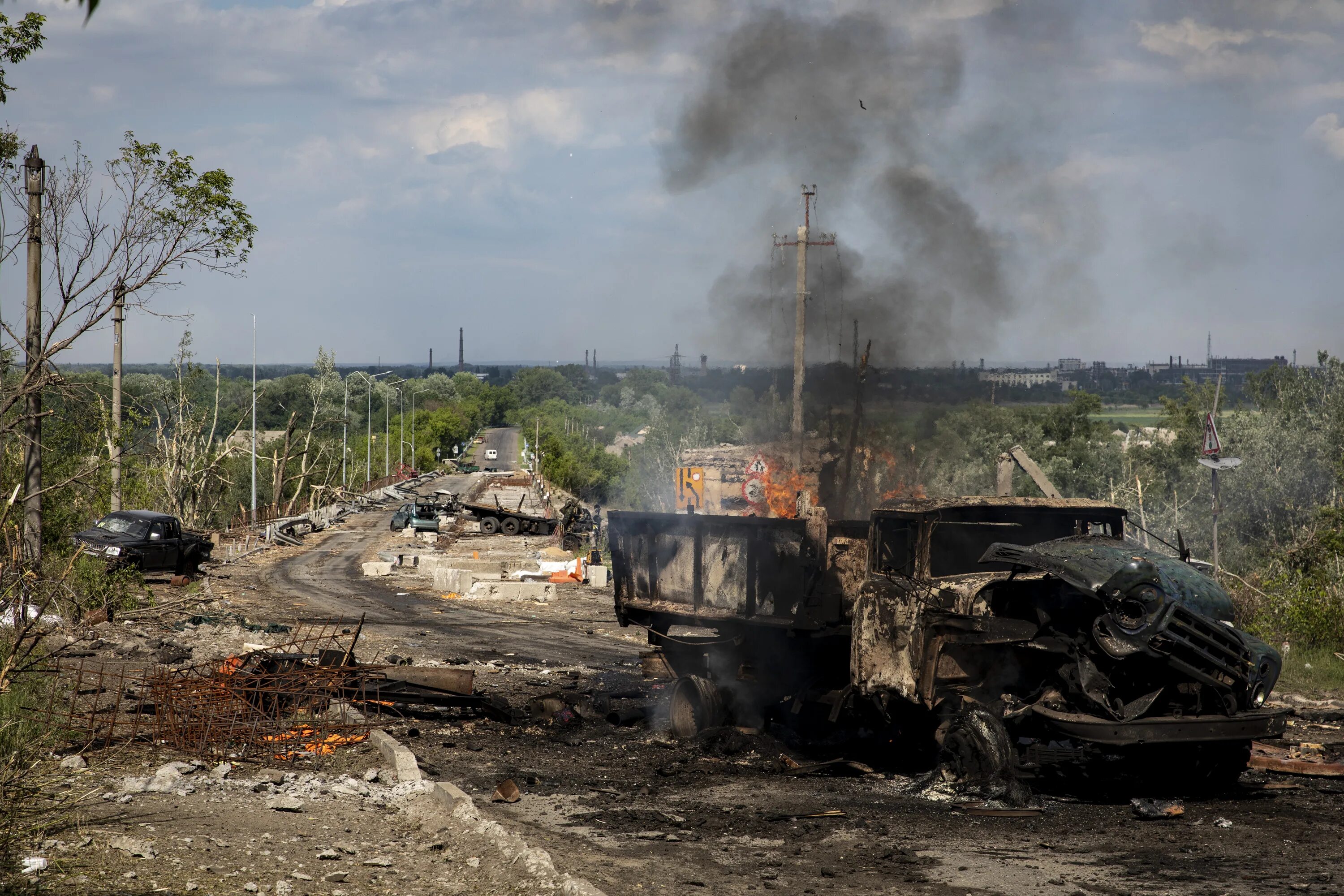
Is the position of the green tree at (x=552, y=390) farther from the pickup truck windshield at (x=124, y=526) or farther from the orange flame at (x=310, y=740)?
the orange flame at (x=310, y=740)

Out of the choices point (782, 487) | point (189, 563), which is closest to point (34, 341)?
point (782, 487)

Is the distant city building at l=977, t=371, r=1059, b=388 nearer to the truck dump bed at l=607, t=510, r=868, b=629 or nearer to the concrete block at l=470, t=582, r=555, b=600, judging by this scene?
the truck dump bed at l=607, t=510, r=868, b=629

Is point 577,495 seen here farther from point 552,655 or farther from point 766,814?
point 766,814

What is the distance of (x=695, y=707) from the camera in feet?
37.6

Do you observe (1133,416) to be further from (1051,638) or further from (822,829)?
(822,829)

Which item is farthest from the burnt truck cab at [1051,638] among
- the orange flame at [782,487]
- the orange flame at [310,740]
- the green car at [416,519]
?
the green car at [416,519]

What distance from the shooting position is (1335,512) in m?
25.8

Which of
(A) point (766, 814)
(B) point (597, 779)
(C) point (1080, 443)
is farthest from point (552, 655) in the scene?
(C) point (1080, 443)

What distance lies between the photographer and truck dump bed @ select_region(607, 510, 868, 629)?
1056 cm

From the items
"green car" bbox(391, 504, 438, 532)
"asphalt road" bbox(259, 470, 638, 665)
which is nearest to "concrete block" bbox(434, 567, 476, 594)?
"asphalt road" bbox(259, 470, 638, 665)

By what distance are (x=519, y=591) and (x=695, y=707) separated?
14.7 m

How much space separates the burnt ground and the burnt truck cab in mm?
690

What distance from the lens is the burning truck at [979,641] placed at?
821 cm

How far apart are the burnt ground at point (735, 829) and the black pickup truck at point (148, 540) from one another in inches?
598
